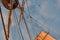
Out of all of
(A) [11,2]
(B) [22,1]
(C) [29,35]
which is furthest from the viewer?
(C) [29,35]

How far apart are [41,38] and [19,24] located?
1723 mm

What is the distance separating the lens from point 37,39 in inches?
314

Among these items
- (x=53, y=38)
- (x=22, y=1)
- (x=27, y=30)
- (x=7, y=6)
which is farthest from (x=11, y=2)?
(x=53, y=38)

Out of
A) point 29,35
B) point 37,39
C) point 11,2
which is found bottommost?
point 37,39

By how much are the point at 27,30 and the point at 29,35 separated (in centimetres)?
22

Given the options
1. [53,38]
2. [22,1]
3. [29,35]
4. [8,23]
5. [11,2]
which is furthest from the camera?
[53,38]

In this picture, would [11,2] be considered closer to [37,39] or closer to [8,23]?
[8,23]

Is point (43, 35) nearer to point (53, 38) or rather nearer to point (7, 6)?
point (53, 38)

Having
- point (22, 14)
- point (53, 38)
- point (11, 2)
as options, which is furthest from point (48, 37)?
point (11, 2)

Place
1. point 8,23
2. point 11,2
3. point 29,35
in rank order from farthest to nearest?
point 29,35 < point 8,23 < point 11,2

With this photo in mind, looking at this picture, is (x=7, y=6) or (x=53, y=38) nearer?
(x=7, y=6)

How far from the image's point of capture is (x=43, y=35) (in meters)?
7.99

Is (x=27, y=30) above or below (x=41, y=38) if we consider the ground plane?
above

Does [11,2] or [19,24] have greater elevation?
[11,2]
